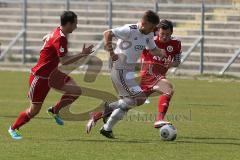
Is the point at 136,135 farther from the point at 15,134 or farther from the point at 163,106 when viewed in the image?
the point at 15,134

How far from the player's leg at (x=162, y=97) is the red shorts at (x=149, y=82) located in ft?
0.41

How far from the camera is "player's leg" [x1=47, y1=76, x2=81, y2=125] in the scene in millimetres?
14969

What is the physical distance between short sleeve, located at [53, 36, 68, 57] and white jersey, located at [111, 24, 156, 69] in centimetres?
82

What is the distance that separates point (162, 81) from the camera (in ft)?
48.9

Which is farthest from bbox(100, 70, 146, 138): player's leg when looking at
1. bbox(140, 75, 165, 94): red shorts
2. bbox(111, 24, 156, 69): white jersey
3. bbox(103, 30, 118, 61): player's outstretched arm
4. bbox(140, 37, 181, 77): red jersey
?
bbox(140, 37, 181, 77): red jersey

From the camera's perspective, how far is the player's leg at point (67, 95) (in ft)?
49.1

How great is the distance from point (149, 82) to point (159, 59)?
456 millimetres

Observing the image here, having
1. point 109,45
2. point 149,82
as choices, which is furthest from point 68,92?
point 109,45

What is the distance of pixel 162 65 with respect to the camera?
1541cm

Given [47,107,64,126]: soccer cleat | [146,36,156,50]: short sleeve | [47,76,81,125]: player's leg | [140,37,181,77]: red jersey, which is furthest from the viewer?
[47,107,64,126]: soccer cleat

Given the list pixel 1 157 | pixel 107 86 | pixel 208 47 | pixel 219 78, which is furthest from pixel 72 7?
pixel 1 157

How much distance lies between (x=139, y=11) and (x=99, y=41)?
221cm

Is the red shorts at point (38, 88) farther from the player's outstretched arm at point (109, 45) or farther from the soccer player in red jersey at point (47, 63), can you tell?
the player's outstretched arm at point (109, 45)

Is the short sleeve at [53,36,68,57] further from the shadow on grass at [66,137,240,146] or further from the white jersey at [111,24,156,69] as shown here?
the shadow on grass at [66,137,240,146]
